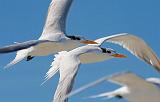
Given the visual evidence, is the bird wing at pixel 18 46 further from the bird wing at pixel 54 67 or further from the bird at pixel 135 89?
the bird at pixel 135 89

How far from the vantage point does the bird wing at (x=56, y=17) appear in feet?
45.5

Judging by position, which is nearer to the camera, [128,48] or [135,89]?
[135,89]

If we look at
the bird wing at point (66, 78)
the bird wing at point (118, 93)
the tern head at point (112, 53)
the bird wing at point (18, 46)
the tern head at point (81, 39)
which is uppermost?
the bird wing at point (118, 93)

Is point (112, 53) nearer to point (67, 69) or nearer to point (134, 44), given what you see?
point (134, 44)

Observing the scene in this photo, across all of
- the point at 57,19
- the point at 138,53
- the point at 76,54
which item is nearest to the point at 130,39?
the point at 138,53

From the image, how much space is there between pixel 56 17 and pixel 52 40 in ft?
5.14

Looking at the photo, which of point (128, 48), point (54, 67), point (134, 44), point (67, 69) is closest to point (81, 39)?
point (128, 48)

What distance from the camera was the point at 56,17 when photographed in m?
14.3

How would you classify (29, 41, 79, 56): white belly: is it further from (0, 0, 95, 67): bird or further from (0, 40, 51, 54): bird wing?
(0, 40, 51, 54): bird wing

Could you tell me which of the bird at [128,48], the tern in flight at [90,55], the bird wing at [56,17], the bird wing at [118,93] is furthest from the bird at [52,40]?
the bird wing at [118,93]

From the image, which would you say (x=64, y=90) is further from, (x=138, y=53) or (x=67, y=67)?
(x=138, y=53)

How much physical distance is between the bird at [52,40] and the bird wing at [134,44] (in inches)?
21.3

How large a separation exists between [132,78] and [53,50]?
7.38 meters

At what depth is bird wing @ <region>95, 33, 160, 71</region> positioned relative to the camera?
12.7 metres
